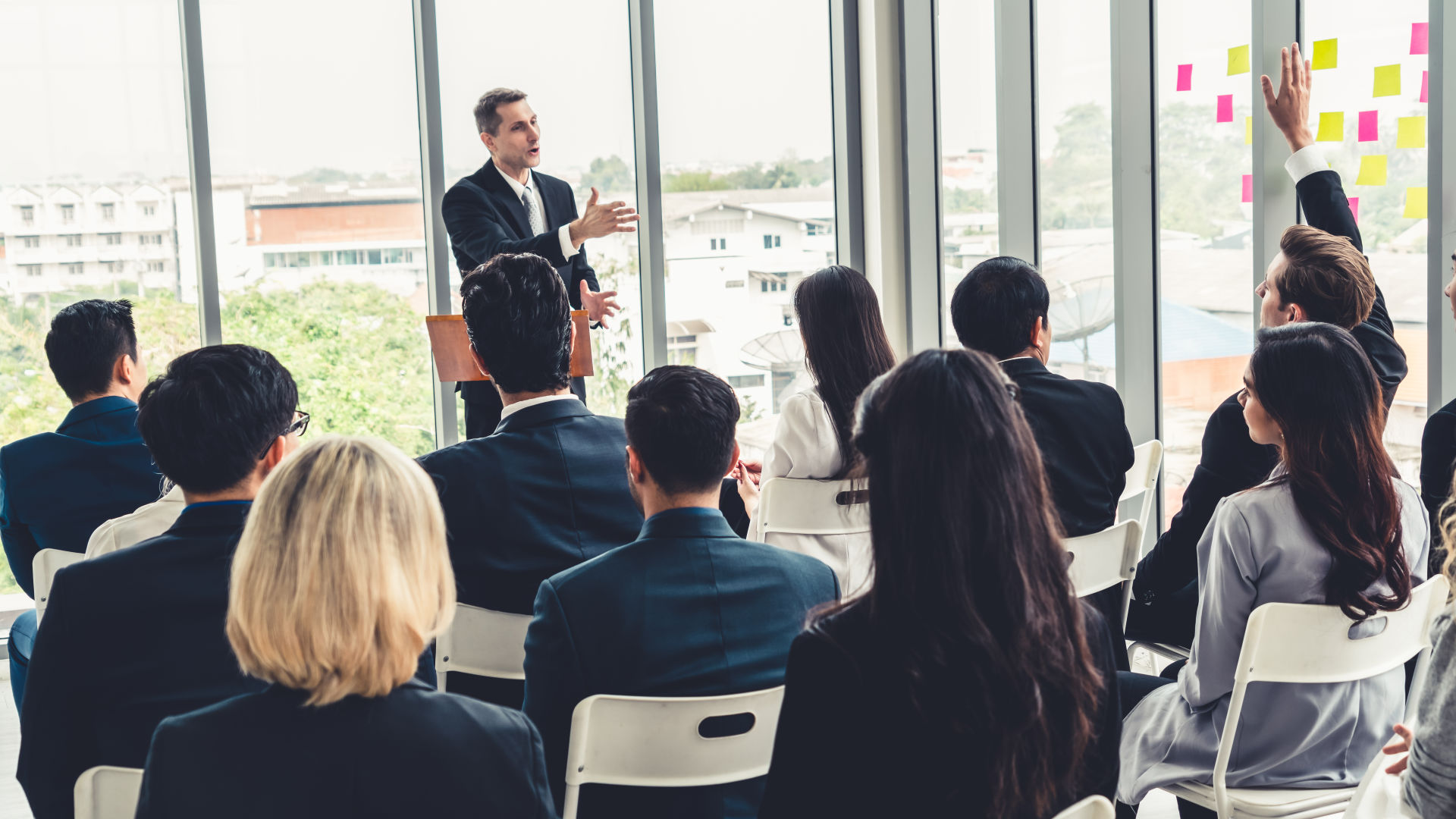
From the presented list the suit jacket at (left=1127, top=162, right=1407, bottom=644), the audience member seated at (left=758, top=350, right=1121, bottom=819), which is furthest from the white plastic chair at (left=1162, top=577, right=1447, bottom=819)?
the audience member seated at (left=758, top=350, right=1121, bottom=819)

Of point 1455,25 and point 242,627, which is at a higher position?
point 1455,25

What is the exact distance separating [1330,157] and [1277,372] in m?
1.59

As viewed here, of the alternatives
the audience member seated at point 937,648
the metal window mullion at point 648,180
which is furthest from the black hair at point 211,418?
the metal window mullion at point 648,180

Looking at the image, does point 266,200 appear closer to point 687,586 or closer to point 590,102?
point 590,102

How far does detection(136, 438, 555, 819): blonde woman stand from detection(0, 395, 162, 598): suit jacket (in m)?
1.75

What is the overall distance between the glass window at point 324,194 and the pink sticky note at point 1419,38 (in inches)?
135

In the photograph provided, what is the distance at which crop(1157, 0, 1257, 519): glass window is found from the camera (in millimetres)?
3455

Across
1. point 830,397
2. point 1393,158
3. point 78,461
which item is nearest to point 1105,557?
point 830,397

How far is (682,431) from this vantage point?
1.73m

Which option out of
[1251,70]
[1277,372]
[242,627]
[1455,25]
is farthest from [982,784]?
[1251,70]

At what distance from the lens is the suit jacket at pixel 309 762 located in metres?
1.09

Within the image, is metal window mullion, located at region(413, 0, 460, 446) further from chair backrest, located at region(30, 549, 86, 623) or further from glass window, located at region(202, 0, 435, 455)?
chair backrest, located at region(30, 549, 86, 623)

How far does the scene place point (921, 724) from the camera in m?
1.11

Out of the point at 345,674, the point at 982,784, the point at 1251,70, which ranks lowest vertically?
the point at 982,784
